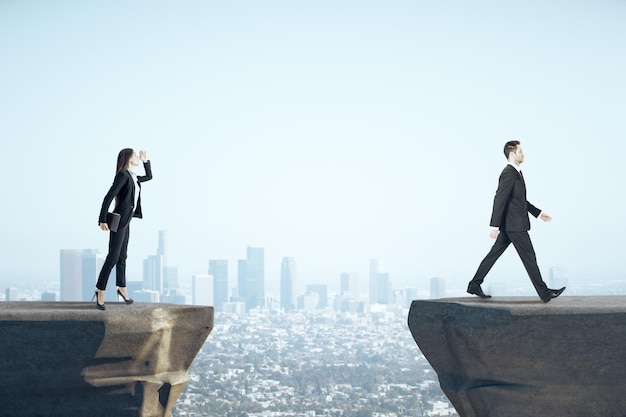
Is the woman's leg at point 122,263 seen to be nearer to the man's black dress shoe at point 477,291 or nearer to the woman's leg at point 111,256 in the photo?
the woman's leg at point 111,256

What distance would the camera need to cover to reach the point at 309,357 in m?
66.1

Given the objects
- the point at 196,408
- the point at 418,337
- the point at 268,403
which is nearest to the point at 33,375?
the point at 418,337

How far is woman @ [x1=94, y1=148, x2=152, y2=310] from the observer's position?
10.0m

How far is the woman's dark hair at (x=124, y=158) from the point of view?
33.9 feet

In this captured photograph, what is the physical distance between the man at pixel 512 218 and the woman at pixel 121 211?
4.27 metres

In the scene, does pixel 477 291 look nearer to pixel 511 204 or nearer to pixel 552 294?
pixel 552 294

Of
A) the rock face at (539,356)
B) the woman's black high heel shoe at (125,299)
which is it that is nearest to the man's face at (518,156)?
the rock face at (539,356)

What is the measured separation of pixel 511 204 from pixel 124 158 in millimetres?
4708

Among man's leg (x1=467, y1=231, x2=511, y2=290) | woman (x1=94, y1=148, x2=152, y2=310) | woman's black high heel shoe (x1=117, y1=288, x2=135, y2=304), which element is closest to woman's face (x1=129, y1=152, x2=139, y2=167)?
woman (x1=94, y1=148, x2=152, y2=310)

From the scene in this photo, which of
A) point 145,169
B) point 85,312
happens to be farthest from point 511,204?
point 85,312

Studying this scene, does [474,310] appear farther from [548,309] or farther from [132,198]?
[132,198]

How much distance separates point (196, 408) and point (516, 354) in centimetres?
1834

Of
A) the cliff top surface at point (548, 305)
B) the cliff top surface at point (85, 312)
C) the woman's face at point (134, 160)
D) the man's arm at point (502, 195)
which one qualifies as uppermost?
the woman's face at point (134, 160)

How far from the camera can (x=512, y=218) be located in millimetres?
10320
